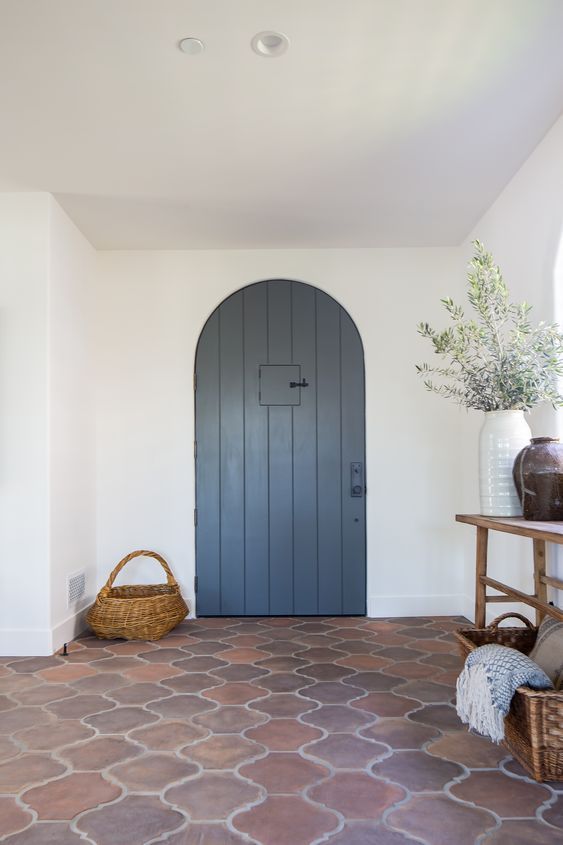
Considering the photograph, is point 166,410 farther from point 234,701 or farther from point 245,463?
point 234,701

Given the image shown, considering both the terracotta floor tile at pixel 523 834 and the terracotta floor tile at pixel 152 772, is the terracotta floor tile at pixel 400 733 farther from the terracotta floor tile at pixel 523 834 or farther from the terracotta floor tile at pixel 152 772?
the terracotta floor tile at pixel 152 772

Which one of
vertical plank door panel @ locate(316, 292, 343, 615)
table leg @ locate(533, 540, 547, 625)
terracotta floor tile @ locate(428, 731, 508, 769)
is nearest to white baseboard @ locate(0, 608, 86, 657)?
vertical plank door panel @ locate(316, 292, 343, 615)

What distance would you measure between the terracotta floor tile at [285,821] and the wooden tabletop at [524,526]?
104 cm

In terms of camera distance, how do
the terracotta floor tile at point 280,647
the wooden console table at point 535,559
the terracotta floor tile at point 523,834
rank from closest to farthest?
the terracotta floor tile at point 523,834 → the wooden console table at point 535,559 → the terracotta floor tile at point 280,647

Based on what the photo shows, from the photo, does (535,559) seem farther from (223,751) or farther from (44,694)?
(44,694)

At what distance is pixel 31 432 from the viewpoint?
368 centimetres

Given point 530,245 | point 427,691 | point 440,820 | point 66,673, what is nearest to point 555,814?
point 440,820

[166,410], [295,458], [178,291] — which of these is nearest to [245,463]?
[295,458]

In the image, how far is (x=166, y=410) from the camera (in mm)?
4578

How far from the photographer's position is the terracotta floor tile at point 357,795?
6.43 ft

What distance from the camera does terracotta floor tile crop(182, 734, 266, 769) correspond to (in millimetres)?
2283

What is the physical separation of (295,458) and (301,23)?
273 centimetres

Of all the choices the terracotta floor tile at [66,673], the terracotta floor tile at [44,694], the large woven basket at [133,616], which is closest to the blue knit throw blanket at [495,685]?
the terracotta floor tile at [44,694]

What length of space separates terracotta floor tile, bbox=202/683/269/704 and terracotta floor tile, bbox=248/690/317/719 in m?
0.06
